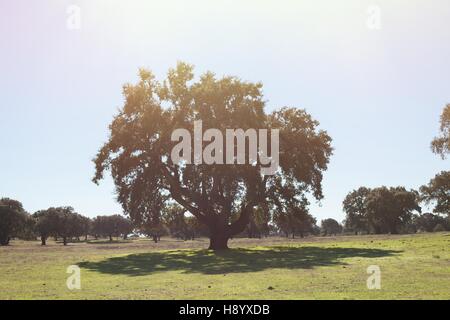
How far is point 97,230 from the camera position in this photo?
192m

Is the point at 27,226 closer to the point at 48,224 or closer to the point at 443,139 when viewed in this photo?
the point at 48,224

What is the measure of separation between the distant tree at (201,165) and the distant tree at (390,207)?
8308cm

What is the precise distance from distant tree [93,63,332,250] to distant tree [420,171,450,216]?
51589 millimetres

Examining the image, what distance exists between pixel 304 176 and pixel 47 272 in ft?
93.5

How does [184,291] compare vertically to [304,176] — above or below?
below

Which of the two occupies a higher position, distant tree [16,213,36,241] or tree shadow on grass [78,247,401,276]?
tree shadow on grass [78,247,401,276]

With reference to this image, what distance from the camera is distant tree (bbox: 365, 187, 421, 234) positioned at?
125m

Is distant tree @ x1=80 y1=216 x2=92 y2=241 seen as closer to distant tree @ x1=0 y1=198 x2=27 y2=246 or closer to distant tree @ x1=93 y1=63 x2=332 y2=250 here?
distant tree @ x1=0 y1=198 x2=27 y2=246

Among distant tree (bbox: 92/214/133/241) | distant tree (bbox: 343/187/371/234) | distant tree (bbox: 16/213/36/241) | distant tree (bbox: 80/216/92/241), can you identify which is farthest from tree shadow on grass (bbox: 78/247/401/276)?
distant tree (bbox: 92/214/133/241)

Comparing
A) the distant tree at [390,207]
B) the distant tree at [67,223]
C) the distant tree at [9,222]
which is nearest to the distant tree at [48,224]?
the distant tree at [67,223]

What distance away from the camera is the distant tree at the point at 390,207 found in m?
125

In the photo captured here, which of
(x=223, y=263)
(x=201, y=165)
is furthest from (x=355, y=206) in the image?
(x=223, y=263)
